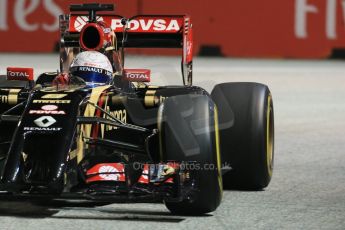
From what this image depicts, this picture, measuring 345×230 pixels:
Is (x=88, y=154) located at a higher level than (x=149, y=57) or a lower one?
higher

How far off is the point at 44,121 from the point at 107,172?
0.53 m

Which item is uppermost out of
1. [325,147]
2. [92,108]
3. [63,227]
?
[92,108]

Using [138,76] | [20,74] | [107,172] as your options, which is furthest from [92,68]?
[107,172]

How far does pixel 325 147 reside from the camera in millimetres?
10430

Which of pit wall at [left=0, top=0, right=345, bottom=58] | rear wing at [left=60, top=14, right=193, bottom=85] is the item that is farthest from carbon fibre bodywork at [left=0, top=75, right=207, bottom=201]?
pit wall at [left=0, top=0, right=345, bottom=58]

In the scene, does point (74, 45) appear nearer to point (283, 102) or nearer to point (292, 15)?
point (283, 102)

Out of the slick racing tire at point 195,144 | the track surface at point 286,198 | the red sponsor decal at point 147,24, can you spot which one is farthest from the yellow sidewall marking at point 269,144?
the red sponsor decal at point 147,24

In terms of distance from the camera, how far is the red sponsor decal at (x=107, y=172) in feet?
22.7

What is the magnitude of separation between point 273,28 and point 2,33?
17.3 ft

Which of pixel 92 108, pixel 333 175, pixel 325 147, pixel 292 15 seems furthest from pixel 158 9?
pixel 92 108

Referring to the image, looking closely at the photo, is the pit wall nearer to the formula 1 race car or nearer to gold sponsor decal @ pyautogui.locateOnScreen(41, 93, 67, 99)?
the formula 1 race car

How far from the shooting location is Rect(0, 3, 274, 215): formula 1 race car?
658cm

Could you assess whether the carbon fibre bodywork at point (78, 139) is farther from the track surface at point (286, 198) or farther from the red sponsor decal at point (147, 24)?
the red sponsor decal at point (147, 24)

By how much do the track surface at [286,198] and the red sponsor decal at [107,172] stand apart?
230 mm
